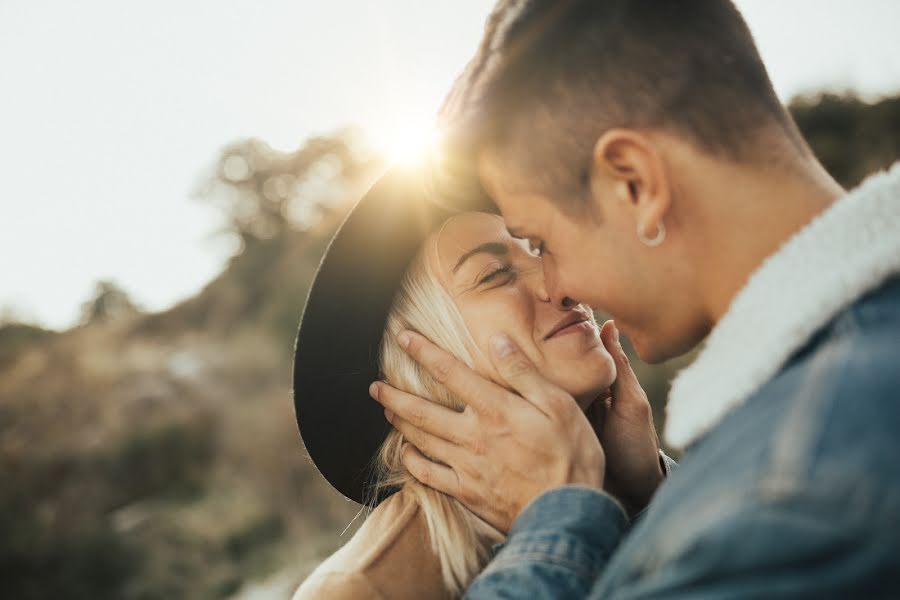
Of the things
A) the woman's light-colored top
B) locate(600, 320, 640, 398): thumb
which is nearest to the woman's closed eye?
locate(600, 320, 640, 398): thumb

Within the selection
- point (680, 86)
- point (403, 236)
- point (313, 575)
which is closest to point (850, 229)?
point (680, 86)

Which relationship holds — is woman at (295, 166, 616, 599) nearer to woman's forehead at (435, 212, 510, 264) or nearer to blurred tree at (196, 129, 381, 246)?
woman's forehead at (435, 212, 510, 264)

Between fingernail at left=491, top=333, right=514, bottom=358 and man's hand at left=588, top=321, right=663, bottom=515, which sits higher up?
fingernail at left=491, top=333, right=514, bottom=358

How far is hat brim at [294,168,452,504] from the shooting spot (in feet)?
7.33

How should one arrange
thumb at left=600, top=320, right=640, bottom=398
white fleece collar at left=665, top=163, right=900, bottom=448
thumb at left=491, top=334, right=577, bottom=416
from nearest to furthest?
1. white fleece collar at left=665, top=163, right=900, bottom=448
2. thumb at left=491, top=334, right=577, bottom=416
3. thumb at left=600, top=320, right=640, bottom=398

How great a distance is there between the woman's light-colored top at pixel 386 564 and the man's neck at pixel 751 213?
50.1 inches

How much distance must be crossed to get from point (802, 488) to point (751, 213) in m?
0.75

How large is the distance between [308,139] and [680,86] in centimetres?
2372

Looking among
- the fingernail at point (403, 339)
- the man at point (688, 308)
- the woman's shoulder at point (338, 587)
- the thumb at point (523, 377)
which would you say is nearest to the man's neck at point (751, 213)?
the man at point (688, 308)

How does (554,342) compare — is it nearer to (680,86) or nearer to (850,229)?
(680,86)

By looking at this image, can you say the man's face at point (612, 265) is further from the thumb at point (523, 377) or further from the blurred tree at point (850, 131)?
the blurred tree at point (850, 131)

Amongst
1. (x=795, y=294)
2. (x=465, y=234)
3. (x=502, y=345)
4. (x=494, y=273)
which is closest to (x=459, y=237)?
(x=465, y=234)

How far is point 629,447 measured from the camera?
7.95ft

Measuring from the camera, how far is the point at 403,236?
2.40 m
